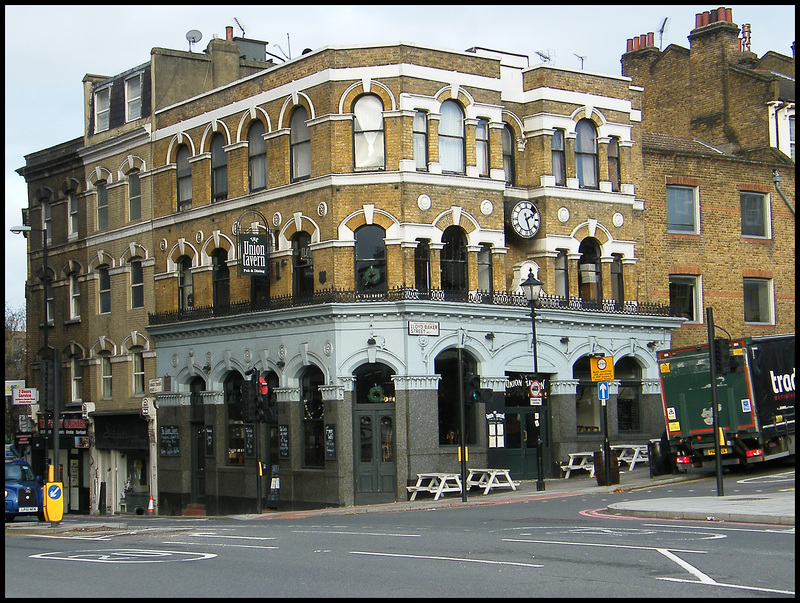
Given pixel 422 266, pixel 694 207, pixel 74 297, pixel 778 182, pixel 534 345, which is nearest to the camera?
pixel 534 345

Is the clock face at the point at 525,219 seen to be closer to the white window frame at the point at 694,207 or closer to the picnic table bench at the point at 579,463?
the white window frame at the point at 694,207

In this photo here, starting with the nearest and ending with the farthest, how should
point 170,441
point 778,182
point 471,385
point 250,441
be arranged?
point 471,385
point 250,441
point 170,441
point 778,182

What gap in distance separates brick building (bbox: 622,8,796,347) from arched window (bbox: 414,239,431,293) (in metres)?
9.40

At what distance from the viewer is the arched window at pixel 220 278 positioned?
129 ft

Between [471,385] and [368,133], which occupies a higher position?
[368,133]

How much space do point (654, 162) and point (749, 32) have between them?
13.3m

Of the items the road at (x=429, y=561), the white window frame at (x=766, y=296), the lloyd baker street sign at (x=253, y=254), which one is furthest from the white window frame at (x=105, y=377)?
the white window frame at (x=766, y=296)

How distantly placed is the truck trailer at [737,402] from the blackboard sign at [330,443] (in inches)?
371

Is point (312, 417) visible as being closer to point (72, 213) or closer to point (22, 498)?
point (22, 498)

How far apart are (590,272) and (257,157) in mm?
11553

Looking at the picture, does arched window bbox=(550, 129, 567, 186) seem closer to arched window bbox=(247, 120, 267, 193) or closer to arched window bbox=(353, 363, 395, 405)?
arched window bbox=(353, 363, 395, 405)

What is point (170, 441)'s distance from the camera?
135ft

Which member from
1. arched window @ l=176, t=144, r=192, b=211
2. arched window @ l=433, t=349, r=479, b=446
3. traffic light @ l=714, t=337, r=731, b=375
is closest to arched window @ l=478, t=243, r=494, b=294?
arched window @ l=433, t=349, r=479, b=446

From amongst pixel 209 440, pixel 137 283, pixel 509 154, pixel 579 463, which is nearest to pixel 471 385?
pixel 579 463
